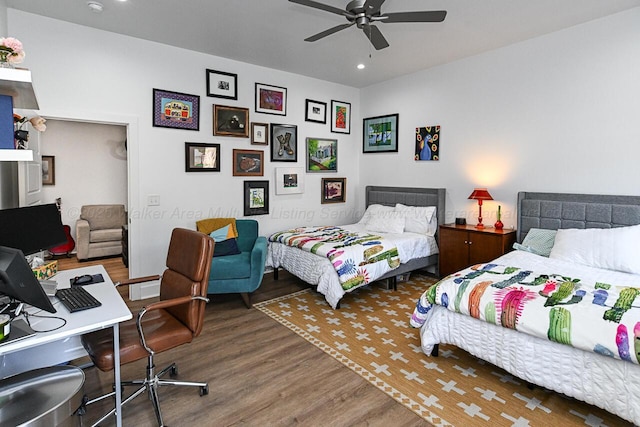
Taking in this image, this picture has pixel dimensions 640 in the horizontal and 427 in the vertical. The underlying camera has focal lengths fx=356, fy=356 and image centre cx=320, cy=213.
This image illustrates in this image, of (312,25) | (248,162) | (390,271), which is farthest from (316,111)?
(390,271)

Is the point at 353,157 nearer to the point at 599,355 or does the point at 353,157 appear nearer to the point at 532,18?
the point at 532,18

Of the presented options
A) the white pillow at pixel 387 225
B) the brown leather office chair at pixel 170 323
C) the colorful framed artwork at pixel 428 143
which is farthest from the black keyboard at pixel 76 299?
the colorful framed artwork at pixel 428 143

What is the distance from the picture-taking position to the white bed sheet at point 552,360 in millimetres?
1924

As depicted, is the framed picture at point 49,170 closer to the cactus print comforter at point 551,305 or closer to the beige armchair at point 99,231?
the beige armchair at point 99,231

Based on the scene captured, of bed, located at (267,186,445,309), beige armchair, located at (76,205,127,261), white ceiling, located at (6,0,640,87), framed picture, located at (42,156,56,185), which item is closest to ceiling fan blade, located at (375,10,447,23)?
white ceiling, located at (6,0,640,87)

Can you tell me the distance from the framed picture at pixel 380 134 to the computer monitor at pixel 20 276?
4.86m

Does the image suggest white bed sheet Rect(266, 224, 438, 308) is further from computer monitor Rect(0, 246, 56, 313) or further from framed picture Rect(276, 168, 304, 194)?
computer monitor Rect(0, 246, 56, 313)

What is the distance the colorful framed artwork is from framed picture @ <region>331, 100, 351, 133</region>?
126 cm

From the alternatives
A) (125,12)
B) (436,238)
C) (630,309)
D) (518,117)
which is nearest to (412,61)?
(518,117)

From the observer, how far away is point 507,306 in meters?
2.33

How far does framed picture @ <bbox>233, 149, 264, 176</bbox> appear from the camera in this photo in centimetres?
478

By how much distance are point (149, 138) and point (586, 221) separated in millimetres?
4811

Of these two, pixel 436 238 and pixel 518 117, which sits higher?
pixel 518 117

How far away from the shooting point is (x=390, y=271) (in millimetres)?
4316
